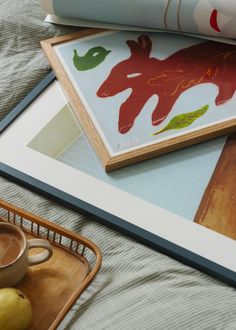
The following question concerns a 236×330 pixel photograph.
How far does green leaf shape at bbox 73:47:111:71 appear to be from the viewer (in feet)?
2.56

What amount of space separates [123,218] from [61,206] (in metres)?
0.09

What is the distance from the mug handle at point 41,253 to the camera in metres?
0.55

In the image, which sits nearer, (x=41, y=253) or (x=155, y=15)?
(x=41, y=253)

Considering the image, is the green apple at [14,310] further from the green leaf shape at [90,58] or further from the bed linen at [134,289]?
the green leaf shape at [90,58]

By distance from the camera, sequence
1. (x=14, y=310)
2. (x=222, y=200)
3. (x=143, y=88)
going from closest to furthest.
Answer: (x=14, y=310)
(x=222, y=200)
(x=143, y=88)

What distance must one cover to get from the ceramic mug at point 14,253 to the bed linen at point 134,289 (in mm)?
70

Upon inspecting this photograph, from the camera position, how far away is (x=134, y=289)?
1.79ft

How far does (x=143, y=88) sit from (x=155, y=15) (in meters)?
0.15

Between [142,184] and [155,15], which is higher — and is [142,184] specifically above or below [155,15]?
below

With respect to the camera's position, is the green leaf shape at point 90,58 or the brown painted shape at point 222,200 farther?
the green leaf shape at point 90,58

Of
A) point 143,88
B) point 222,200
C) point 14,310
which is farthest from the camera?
point 143,88

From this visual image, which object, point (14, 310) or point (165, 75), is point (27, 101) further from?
point (14, 310)
